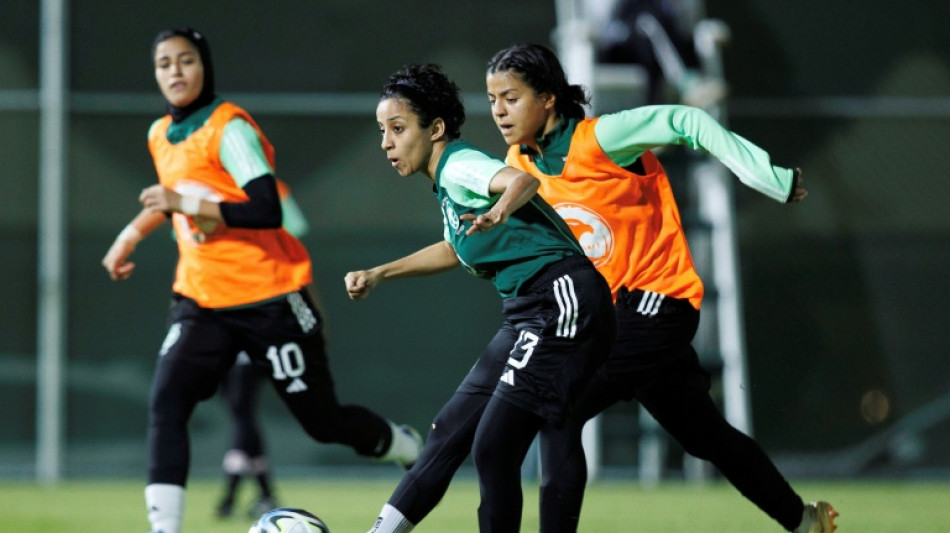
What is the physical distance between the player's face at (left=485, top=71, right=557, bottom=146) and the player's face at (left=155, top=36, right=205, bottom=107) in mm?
1275

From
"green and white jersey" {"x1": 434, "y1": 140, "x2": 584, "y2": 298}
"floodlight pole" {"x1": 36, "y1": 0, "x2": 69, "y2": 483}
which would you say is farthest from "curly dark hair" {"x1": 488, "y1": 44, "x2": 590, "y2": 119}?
"floodlight pole" {"x1": 36, "y1": 0, "x2": 69, "y2": 483}

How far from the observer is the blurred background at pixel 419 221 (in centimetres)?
1067

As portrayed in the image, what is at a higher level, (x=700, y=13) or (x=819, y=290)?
(x=700, y=13)

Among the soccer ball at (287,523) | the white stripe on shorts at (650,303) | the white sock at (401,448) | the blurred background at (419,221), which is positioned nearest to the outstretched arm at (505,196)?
the white stripe on shorts at (650,303)

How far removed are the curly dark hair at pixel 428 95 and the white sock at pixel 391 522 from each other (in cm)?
113

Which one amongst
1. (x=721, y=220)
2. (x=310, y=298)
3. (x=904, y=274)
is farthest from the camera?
(x=904, y=274)

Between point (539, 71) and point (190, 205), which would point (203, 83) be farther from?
point (539, 71)

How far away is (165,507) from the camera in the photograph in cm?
481

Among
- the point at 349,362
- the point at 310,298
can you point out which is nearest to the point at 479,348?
the point at 349,362

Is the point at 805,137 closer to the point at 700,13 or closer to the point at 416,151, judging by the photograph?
the point at 700,13

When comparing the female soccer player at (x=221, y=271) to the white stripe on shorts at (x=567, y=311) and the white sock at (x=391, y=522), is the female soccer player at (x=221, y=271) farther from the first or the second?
the white stripe on shorts at (x=567, y=311)

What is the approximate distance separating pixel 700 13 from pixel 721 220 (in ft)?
6.11

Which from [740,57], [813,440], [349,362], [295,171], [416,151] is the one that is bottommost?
[813,440]

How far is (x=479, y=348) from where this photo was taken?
36.0 ft
